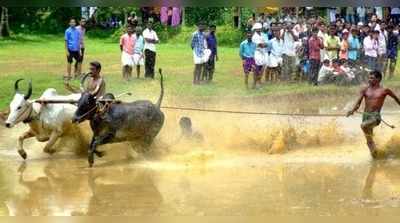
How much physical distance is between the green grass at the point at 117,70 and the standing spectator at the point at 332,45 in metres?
0.40

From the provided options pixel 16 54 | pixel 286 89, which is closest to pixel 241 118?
pixel 286 89

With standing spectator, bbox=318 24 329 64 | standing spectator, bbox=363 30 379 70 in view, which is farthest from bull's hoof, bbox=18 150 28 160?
standing spectator, bbox=363 30 379 70

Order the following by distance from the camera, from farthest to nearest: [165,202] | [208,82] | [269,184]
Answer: [208,82]
[269,184]
[165,202]

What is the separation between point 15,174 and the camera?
24.0ft

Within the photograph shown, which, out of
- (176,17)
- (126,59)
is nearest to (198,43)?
(176,17)

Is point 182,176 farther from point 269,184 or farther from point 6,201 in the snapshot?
point 6,201

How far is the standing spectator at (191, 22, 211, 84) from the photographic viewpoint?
808 centimetres

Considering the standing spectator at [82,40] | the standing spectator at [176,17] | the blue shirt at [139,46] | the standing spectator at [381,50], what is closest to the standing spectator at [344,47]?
the standing spectator at [381,50]

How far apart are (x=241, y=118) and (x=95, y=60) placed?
184 centimetres

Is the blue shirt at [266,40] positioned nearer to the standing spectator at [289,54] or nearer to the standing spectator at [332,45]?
the standing spectator at [289,54]

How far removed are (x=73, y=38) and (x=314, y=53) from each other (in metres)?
2.48

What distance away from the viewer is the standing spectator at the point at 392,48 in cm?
825

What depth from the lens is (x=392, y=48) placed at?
8.52m

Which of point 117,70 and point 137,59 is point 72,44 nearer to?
point 117,70
